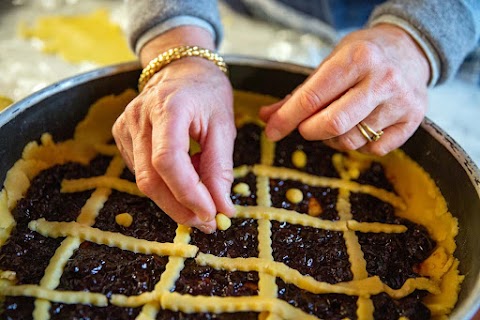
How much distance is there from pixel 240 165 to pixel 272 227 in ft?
0.56

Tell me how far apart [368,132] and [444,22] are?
0.25 m

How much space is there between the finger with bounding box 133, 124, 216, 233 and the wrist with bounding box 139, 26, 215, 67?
0.77 ft

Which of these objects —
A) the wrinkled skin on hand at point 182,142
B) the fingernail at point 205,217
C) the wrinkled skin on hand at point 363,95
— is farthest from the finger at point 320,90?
the fingernail at point 205,217

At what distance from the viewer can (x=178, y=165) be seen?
701 mm

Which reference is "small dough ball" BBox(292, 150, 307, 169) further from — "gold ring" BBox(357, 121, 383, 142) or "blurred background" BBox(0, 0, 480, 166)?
"blurred background" BBox(0, 0, 480, 166)

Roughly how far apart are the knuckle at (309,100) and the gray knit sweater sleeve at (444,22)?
9.5 inches

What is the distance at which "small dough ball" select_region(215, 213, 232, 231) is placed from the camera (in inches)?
32.7

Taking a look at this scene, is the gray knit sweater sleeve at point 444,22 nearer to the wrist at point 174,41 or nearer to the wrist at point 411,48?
the wrist at point 411,48

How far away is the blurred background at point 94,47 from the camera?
1.28 m

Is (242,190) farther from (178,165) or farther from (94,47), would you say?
(94,47)

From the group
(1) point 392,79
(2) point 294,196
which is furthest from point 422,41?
(2) point 294,196

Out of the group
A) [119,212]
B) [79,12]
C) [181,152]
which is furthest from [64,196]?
[79,12]

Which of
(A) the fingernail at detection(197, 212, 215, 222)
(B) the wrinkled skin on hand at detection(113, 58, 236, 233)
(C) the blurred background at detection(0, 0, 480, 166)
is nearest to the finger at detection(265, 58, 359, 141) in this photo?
(B) the wrinkled skin on hand at detection(113, 58, 236, 233)

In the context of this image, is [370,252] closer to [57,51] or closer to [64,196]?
[64,196]
